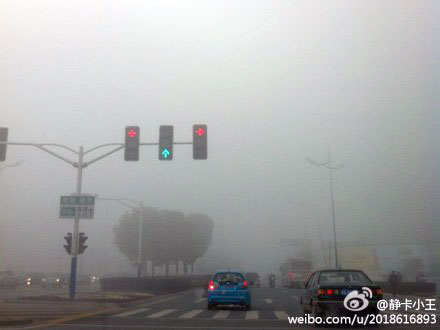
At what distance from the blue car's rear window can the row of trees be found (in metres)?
61.4

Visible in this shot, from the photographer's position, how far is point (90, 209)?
26.7 m

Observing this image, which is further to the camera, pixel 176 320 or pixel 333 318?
pixel 176 320

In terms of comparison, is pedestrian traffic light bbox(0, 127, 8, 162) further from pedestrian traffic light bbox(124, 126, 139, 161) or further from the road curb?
the road curb

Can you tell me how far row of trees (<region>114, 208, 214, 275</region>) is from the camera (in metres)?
83.2

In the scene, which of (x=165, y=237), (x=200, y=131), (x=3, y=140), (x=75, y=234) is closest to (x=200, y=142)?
(x=200, y=131)

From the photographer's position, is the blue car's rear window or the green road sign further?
the green road sign

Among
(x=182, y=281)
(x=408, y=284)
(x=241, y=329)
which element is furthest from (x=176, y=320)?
(x=182, y=281)

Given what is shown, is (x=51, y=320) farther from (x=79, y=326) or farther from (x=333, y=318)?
(x=333, y=318)

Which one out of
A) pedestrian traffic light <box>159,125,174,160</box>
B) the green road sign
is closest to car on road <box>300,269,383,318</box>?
pedestrian traffic light <box>159,125,174,160</box>

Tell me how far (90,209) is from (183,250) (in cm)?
5771

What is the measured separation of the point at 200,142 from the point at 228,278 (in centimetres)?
592

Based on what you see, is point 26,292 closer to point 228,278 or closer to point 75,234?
point 75,234

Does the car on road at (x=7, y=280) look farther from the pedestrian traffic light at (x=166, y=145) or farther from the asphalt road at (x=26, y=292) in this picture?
the pedestrian traffic light at (x=166, y=145)

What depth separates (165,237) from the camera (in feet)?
274
